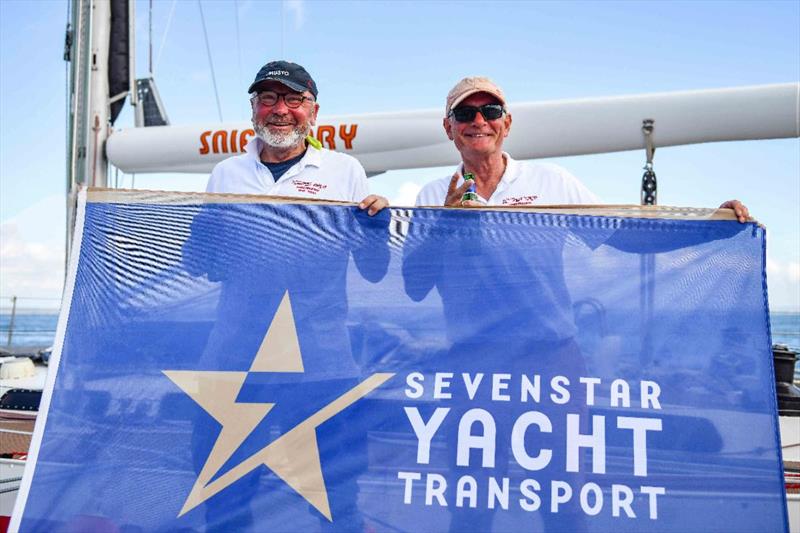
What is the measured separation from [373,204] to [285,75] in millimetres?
897

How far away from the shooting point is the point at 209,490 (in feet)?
7.22

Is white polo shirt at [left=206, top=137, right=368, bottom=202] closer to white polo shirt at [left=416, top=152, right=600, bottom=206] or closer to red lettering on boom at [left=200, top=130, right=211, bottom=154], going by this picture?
white polo shirt at [left=416, top=152, right=600, bottom=206]

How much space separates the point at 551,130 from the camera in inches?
197

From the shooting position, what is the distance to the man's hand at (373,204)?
247 centimetres

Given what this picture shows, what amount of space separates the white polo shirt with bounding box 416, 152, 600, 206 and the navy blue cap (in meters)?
0.72

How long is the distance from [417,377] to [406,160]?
3.30 m

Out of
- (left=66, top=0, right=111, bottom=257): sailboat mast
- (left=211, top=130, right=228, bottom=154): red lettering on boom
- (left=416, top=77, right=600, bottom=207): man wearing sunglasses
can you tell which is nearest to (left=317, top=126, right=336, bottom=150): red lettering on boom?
(left=211, top=130, right=228, bottom=154): red lettering on boom

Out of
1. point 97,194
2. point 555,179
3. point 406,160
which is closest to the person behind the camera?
point 97,194

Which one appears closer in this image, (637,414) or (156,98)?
(637,414)

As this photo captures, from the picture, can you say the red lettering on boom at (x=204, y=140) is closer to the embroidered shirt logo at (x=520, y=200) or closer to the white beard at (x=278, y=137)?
the white beard at (x=278, y=137)

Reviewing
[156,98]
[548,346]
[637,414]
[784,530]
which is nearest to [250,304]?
[548,346]

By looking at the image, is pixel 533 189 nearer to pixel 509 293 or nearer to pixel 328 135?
pixel 509 293

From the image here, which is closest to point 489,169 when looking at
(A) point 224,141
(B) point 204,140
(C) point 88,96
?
(A) point 224,141

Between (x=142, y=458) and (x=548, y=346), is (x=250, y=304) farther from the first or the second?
(x=548, y=346)
